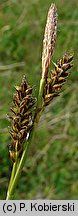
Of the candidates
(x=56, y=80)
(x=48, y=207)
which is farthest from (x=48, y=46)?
(x=48, y=207)

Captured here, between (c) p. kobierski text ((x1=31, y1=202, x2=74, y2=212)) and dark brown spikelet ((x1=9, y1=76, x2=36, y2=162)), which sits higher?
dark brown spikelet ((x1=9, y1=76, x2=36, y2=162))

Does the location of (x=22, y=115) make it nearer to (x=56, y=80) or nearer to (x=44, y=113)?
(x=56, y=80)

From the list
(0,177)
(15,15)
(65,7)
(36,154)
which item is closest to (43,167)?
(36,154)

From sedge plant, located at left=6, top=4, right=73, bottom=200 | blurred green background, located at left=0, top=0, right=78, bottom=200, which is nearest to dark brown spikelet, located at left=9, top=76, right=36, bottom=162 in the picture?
sedge plant, located at left=6, top=4, right=73, bottom=200

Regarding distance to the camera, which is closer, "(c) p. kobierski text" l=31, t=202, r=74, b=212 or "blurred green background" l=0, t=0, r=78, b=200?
"(c) p. kobierski text" l=31, t=202, r=74, b=212

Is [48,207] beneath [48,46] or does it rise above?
beneath

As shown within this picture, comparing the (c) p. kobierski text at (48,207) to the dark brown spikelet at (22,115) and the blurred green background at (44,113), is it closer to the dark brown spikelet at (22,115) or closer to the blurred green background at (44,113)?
the dark brown spikelet at (22,115)

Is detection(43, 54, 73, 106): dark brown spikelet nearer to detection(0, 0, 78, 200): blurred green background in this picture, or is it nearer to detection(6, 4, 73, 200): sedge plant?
detection(6, 4, 73, 200): sedge plant
